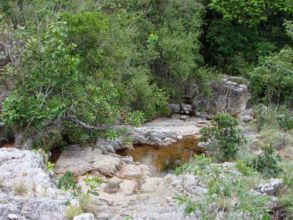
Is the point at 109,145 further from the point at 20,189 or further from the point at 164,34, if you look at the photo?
the point at 20,189

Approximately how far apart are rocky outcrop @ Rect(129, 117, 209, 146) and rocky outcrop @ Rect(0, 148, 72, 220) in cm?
681

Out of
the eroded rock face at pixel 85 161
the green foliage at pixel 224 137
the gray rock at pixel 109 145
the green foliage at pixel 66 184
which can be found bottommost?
the gray rock at pixel 109 145

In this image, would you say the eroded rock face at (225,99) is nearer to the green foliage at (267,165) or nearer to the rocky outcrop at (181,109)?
the rocky outcrop at (181,109)

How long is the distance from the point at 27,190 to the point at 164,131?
10075 millimetres

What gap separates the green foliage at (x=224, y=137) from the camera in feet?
46.6

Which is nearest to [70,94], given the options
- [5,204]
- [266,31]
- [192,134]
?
[5,204]

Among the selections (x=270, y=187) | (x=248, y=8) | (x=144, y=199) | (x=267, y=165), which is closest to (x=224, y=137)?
(x=267, y=165)

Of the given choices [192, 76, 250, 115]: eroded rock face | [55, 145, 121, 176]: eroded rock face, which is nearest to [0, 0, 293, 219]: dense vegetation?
[55, 145, 121, 176]: eroded rock face

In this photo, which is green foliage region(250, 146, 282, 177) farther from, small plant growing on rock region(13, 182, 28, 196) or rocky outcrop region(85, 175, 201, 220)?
small plant growing on rock region(13, 182, 28, 196)

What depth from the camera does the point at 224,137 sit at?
14.3m

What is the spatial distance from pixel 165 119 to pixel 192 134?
2.59 m

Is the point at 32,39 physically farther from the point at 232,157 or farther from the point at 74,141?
the point at 232,157

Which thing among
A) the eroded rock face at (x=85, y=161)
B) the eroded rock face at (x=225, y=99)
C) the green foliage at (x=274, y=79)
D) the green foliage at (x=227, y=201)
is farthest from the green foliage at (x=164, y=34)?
the green foliage at (x=227, y=201)

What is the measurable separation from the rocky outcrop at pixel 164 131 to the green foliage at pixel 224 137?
102 inches
